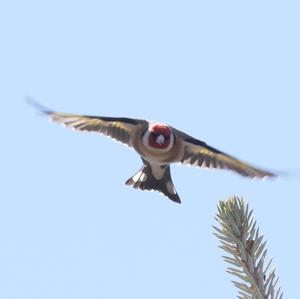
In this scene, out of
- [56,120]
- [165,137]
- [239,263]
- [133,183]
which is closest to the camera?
→ [239,263]

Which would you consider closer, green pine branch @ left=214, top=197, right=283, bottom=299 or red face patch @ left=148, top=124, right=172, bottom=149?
green pine branch @ left=214, top=197, right=283, bottom=299

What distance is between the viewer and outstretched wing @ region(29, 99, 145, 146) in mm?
4691

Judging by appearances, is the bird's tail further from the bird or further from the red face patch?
the red face patch

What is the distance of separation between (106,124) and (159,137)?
48 cm

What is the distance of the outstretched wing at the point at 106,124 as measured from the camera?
15.4 feet

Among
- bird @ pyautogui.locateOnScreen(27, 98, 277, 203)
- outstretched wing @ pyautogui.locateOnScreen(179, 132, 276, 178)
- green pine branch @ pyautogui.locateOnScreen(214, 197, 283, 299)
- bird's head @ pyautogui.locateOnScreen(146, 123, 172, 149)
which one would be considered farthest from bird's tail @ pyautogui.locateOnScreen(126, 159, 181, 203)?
green pine branch @ pyautogui.locateOnScreen(214, 197, 283, 299)

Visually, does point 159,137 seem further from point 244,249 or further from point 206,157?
point 244,249

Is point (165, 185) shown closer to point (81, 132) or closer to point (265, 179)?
point (81, 132)

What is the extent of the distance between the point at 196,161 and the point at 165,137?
1.14ft

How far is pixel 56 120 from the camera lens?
4504mm

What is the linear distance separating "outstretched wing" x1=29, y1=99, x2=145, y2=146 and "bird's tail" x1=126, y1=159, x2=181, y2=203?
32 cm

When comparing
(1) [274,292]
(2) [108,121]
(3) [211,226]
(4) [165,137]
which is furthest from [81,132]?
(1) [274,292]

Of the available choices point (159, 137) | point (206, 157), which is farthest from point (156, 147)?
point (206, 157)

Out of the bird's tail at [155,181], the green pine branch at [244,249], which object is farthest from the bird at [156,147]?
the green pine branch at [244,249]
